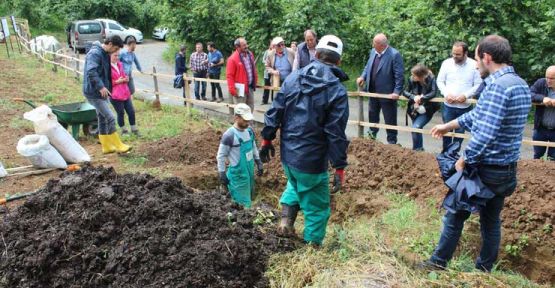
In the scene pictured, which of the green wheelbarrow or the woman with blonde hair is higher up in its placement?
the woman with blonde hair

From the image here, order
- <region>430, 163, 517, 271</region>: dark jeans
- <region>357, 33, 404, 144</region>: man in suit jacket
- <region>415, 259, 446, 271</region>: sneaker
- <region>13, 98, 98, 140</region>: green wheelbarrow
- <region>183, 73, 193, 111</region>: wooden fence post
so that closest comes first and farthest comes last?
<region>430, 163, 517, 271</region>: dark jeans, <region>415, 259, 446, 271</region>: sneaker, <region>357, 33, 404, 144</region>: man in suit jacket, <region>13, 98, 98, 140</region>: green wheelbarrow, <region>183, 73, 193, 111</region>: wooden fence post

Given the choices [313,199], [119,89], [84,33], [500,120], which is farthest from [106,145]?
[84,33]

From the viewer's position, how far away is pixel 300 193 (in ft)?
14.3

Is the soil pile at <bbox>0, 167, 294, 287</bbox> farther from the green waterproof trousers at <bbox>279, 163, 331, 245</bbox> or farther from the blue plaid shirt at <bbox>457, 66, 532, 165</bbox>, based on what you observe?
the blue plaid shirt at <bbox>457, 66, 532, 165</bbox>

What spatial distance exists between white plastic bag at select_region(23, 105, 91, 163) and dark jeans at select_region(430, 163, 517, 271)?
5.55 metres

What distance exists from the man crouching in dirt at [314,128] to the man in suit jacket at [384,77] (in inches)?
155

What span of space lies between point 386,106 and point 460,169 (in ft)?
14.1

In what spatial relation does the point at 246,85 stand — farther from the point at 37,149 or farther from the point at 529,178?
the point at 529,178

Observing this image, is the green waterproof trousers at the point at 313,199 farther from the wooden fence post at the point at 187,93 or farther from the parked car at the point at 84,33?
the parked car at the point at 84,33

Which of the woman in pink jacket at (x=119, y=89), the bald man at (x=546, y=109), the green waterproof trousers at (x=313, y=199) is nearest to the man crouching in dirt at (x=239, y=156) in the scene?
the green waterproof trousers at (x=313, y=199)

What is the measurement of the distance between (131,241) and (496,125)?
295 centimetres

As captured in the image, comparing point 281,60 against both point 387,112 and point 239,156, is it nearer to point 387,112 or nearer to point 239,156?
point 387,112

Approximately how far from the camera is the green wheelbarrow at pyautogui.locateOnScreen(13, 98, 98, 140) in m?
8.69

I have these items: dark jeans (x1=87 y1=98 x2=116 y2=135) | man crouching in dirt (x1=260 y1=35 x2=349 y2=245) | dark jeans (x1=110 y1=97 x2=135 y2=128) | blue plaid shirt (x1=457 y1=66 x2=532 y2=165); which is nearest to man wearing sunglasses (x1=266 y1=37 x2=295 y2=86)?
dark jeans (x1=110 y1=97 x2=135 y2=128)
